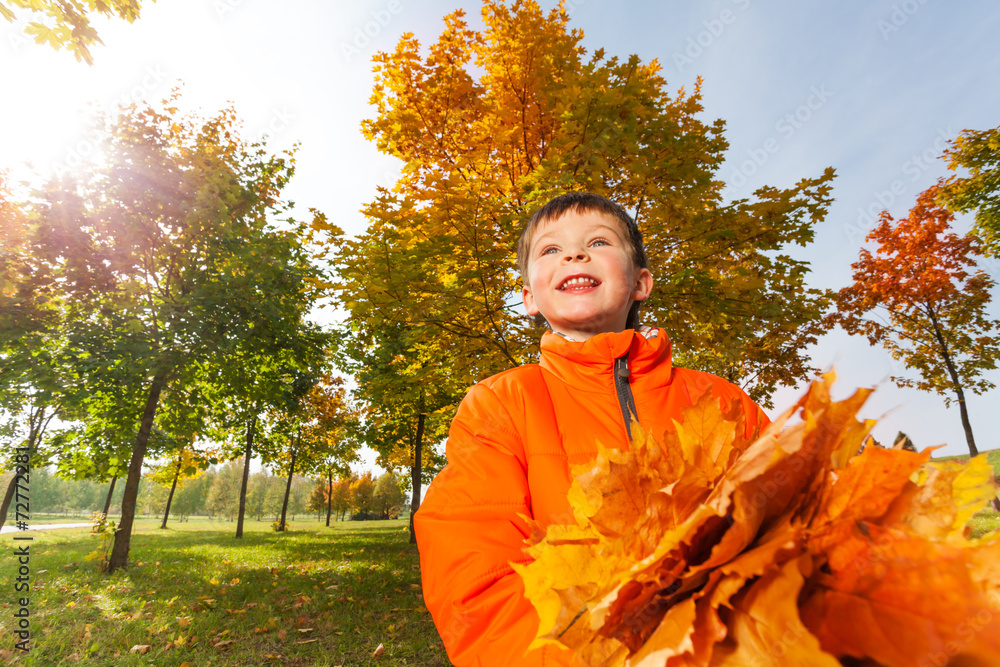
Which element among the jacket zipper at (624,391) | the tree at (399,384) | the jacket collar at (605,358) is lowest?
the jacket zipper at (624,391)

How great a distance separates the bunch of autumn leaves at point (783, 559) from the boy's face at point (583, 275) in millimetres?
1190

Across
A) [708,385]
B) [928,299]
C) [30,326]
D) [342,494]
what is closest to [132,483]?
[30,326]

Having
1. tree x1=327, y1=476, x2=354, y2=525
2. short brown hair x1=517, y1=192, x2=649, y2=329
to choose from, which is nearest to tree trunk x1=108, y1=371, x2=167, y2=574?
short brown hair x1=517, y1=192, x2=649, y2=329

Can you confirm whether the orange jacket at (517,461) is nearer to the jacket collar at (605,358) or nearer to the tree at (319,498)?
the jacket collar at (605,358)

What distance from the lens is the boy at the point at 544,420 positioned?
90 cm

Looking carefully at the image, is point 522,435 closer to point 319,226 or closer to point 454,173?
point 319,226

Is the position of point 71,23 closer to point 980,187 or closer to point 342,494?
point 980,187

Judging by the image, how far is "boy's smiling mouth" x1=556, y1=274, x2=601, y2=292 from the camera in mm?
1770

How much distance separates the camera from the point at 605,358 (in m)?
1.54

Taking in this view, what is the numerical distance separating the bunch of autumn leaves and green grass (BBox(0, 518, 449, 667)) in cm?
583

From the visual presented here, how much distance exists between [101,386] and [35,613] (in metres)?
3.79

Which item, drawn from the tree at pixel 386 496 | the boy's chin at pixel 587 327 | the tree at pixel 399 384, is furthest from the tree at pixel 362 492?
the boy's chin at pixel 587 327

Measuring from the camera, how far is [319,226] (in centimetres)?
528

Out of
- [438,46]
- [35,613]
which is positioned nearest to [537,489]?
[438,46]
